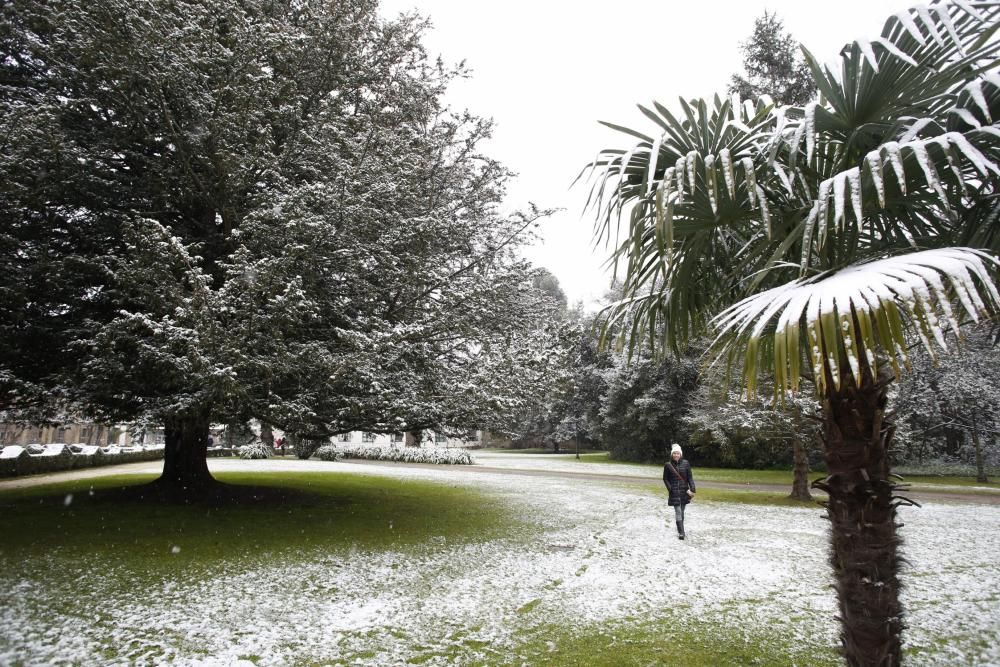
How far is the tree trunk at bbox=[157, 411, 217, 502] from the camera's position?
11502 mm

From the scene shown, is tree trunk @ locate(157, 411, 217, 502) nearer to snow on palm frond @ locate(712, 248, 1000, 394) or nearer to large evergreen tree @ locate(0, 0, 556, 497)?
large evergreen tree @ locate(0, 0, 556, 497)

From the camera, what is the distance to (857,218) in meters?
2.57

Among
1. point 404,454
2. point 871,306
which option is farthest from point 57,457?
point 871,306

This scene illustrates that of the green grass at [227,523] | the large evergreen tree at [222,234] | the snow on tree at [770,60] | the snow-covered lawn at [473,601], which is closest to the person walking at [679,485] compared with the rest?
the snow-covered lawn at [473,601]

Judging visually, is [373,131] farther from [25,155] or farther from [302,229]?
[25,155]

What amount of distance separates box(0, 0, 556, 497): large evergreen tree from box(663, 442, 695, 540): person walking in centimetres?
355

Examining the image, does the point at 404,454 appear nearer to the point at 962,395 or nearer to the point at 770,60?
the point at 962,395

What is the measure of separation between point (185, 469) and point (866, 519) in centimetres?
1309

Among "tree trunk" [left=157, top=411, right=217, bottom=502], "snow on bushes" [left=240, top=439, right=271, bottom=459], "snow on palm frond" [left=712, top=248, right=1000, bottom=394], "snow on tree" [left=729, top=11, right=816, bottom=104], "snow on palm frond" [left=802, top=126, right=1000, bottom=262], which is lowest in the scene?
"snow on bushes" [left=240, top=439, right=271, bottom=459]

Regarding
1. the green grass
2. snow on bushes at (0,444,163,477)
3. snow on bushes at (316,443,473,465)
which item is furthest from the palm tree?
snow on bushes at (316,443,473,465)

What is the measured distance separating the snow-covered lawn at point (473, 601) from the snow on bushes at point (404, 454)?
62.1 ft

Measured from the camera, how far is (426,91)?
41.2 feet

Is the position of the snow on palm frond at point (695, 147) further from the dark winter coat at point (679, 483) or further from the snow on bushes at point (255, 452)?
the snow on bushes at point (255, 452)

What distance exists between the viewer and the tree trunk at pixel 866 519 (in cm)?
307
